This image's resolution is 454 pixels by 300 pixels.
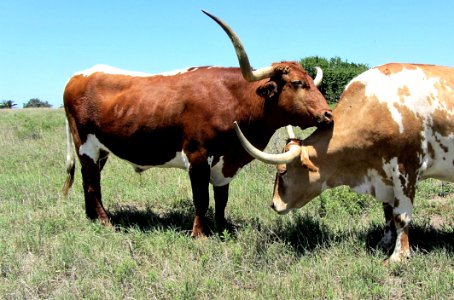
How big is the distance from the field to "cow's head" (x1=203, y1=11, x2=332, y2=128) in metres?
1.20

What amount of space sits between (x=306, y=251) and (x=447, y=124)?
67.5 inches

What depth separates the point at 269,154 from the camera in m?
4.51

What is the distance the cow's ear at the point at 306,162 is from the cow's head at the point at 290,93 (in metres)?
0.31

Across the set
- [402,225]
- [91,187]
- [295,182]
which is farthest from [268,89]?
[91,187]

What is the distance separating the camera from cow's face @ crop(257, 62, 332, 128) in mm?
4711

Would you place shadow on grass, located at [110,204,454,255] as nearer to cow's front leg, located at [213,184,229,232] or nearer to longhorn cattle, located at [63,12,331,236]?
cow's front leg, located at [213,184,229,232]

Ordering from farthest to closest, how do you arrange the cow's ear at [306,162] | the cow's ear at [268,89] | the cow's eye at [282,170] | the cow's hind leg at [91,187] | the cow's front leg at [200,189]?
the cow's hind leg at [91,187], the cow's front leg at [200,189], the cow's ear at [268,89], the cow's eye at [282,170], the cow's ear at [306,162]

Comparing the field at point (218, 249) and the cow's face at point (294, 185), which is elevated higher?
the cow's face at point (294, 185)

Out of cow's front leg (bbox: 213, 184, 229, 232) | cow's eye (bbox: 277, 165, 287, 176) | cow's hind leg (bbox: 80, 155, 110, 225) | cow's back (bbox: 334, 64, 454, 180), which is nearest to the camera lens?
cow's back (bbox: 334, 64, 454, 180)

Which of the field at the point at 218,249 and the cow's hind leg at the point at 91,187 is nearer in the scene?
the field at the point at 218,249

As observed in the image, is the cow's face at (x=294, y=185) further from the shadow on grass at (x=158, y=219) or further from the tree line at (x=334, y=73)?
the tree line at (x=334, y=73)

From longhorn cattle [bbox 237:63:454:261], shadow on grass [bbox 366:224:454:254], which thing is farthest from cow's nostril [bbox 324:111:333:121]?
shadow on grass [bbox 366:224:454:254]

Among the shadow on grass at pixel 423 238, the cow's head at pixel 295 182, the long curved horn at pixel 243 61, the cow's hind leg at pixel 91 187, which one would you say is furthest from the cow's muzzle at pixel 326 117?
the cow's hind leg at pixel 91 187

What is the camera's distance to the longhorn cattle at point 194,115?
4.85 m
